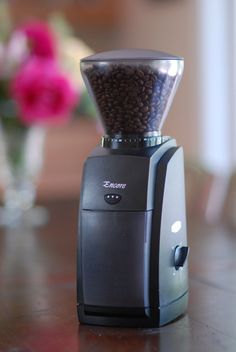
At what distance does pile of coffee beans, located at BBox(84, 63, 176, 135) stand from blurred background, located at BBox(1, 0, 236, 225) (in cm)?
264

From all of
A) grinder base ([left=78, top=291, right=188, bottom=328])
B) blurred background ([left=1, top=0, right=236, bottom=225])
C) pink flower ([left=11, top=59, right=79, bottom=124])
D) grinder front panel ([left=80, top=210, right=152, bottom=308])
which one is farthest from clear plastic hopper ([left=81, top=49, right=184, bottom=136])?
blurred background ([left=1, top=0, right=236, bottom=225])

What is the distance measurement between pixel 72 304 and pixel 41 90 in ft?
3.01

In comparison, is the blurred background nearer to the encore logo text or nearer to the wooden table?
the wooden table

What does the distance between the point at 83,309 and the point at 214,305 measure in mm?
227

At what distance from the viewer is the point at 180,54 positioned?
425cm

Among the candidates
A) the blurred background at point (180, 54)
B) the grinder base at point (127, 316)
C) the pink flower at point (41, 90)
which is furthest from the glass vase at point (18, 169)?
the blurred background at point (180, 54)

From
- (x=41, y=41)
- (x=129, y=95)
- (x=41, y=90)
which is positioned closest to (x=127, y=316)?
(x=129, y=95)

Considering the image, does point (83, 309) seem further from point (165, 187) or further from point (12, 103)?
point (12, 103)

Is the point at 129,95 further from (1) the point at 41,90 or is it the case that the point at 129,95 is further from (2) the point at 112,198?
(1) the point at 41,90

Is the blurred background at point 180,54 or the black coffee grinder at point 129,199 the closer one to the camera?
the black coffee grinder at point 129,199

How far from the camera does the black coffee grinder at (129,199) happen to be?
105 cm

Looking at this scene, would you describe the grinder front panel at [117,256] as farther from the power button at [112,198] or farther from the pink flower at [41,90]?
the pink flower at [41,90]

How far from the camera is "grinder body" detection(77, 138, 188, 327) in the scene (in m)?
1.05

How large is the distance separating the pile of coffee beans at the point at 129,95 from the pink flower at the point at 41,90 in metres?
0.94
